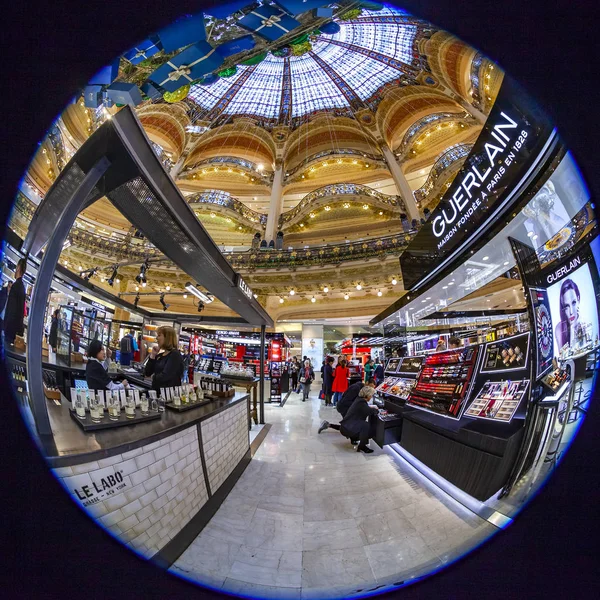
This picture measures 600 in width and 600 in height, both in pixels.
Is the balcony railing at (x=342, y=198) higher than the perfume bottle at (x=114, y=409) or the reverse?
higher

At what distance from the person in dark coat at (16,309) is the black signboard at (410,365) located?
1501mm

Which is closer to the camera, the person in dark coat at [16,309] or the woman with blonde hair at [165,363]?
the person in dark coat at [16,309]

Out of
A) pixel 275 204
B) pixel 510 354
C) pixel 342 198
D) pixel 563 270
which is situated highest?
pixel 342 198

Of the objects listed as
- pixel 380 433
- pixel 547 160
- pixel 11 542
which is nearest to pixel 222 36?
pixel 547 160

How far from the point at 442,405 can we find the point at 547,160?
0.79 metres

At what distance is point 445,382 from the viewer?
0.89m

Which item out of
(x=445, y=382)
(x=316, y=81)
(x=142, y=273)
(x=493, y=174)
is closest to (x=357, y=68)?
(x=316, y=81)

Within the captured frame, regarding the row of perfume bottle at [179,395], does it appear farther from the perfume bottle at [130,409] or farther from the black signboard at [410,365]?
the black signboard at [410,365]

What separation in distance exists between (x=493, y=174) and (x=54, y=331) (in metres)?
1.30

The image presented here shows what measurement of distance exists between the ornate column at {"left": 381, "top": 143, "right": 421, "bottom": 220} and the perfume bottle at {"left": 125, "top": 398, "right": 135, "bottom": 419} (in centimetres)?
1324

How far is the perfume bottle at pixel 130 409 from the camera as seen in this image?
2.78ft

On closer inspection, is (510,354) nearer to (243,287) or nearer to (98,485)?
(98,485)

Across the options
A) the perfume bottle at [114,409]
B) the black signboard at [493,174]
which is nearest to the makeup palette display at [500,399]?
the black signboard at [493,174]

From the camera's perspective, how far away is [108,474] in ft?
1.54
